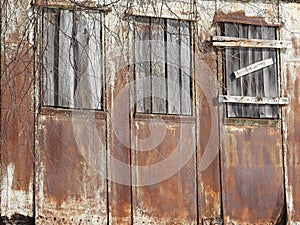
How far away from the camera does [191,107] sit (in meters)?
8.66

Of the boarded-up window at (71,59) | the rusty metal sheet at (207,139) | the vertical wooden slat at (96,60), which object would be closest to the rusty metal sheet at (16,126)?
the boarded-up window at (71,59)

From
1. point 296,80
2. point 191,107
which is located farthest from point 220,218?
point 296,80

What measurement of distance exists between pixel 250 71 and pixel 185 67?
2.73 ft

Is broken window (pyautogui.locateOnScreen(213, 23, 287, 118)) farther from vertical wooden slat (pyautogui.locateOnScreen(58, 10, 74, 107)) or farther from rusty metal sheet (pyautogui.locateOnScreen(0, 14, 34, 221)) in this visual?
rusty metal sheet (pyautogui.locateOnScreen(0, 14, 34, 221))

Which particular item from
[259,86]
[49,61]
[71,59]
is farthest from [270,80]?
[49,61]

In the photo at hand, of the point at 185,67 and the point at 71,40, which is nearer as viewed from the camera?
the point at 71,40

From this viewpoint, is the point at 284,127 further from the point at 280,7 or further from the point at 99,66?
the point at 99,66

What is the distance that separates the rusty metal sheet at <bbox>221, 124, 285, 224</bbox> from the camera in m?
8.66

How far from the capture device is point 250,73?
29.2 feet

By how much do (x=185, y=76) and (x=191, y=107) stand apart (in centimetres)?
39

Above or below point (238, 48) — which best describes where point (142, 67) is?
below

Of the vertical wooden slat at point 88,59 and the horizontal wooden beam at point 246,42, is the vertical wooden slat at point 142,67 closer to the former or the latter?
the vertical wooden slat at point 88,59

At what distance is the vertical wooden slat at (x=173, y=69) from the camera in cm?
859

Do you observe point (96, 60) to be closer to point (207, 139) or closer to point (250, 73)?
point (207, 139)
